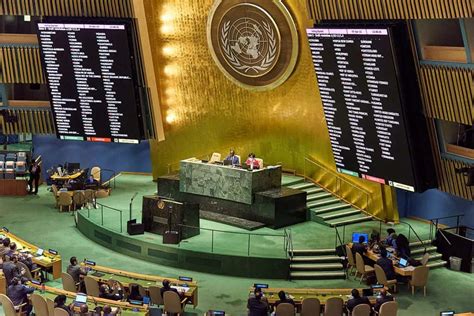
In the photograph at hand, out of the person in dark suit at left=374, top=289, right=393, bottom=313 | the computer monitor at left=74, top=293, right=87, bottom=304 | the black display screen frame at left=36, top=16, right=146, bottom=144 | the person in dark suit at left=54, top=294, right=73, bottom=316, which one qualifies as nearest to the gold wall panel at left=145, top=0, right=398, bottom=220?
the black display screen frame at left=36, top=16, right=146, bottom=144

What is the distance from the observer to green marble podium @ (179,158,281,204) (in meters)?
24.7

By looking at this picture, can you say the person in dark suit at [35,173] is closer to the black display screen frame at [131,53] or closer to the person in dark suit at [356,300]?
the black display screen frame at [131,53]

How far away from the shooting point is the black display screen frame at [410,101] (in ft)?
64.8

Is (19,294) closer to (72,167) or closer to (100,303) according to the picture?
(100,303)

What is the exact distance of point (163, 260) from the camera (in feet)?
74.6

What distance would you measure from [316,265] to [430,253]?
345cm

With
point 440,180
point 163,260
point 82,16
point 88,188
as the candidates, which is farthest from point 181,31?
point 440,180

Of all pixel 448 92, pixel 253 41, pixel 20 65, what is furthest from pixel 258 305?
pixel 20 65

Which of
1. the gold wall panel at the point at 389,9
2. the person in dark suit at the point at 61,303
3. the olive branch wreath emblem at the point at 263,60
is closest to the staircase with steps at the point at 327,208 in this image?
the olive branch wreath emblem at the point at 263,60

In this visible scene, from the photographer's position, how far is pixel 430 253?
2317 cm

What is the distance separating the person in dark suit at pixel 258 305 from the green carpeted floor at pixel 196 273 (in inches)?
63.0

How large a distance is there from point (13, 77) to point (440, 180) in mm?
13275

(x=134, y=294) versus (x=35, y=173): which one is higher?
(x=35, y=173)

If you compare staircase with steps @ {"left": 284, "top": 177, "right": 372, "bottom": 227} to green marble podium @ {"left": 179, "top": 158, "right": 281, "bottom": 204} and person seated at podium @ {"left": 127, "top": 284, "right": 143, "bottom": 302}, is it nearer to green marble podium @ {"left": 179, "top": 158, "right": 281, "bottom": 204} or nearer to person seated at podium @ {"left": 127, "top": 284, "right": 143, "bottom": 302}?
green marble podium @ {"left": 179, "top": 158, "right": 281, "bottom": 204}
